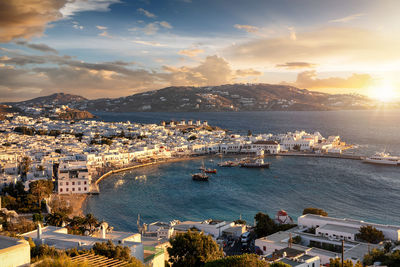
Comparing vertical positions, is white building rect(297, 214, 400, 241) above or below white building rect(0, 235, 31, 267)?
below

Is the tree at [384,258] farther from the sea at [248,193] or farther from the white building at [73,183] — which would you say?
the white building at [73,183]

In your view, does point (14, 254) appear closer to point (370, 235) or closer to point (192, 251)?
point (192, 251)

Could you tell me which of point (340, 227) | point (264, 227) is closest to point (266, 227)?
point (264, 227)

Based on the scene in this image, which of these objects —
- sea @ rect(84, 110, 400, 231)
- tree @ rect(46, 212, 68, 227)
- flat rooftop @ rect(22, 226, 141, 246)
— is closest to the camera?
flat rooftop @ rect(22, 226, 141, 246)

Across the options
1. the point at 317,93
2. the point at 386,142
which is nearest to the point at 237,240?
the point at 386,142

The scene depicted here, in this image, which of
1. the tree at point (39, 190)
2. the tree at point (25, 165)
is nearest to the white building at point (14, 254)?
the tree at point (39, 190)

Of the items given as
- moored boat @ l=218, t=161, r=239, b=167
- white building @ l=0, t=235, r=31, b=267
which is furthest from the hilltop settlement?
moored boat @ l=218, t=161, r=239, b=167

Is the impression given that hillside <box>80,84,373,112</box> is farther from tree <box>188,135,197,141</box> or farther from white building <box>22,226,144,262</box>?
white building <box>22,226,144,262</box>
